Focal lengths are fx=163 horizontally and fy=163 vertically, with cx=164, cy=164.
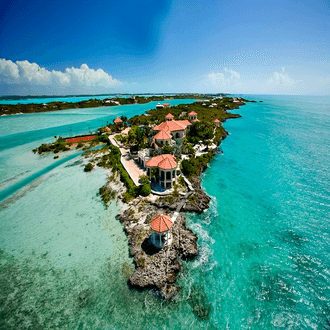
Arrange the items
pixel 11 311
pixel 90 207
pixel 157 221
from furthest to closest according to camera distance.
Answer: pixel 90 207 < pixel 157 221 < pixel 11 311

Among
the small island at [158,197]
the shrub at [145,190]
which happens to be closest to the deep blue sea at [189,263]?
the small island at [158,197]

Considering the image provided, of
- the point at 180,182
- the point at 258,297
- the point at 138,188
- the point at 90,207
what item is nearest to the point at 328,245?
the point at 258,297

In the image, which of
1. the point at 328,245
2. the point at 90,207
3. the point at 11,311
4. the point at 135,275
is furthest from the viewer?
the point at 90,207

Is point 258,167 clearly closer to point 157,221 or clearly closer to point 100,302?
point 157,221

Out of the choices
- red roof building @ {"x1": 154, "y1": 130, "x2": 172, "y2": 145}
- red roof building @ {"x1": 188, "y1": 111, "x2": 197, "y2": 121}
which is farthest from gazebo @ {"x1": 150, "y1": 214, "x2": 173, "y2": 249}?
red roof building @ {"x1": 188, "y1": 111, "x2": 197, "y2": 121}

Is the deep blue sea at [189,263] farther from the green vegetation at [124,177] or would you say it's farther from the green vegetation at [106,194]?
the green vegetation at [124,177]

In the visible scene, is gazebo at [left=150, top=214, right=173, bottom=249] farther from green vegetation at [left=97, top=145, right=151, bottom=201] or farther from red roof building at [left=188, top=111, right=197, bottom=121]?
red roof building at [left=188, top=111, right=197, bottom=121]

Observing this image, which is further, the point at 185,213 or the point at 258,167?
the point at 258,167
